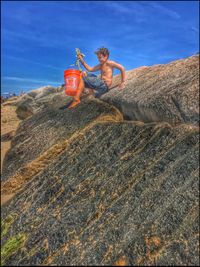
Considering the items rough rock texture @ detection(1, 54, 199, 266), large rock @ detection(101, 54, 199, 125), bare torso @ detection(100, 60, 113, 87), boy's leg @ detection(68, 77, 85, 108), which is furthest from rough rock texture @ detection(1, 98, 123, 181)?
bare torso @ detection(100, 60, 113, 87)

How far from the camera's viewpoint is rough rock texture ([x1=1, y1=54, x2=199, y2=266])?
1.96 meters

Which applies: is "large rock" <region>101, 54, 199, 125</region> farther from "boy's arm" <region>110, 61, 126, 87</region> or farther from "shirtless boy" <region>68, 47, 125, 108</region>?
"shirtless boy" <region>68, 47, 125, 108</region>

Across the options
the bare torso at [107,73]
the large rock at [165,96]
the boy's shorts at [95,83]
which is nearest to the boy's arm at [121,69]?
the bare torso at [107,73]

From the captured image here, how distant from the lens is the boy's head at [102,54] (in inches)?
181

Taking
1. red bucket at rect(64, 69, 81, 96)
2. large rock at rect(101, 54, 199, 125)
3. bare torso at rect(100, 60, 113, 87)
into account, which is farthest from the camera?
bare torso at rect(100, 60, 113, 87)

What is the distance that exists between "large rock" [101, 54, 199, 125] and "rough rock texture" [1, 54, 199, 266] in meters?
0.18

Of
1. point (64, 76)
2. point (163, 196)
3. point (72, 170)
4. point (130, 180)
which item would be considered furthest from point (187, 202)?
point (64, 76)

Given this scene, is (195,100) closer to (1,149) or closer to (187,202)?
(187,202)

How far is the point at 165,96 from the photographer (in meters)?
2.92

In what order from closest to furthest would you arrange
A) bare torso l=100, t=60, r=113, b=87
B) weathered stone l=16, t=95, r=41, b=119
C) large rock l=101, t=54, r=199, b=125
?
large rock l=101, t=54, r=199, b=125 < bare torso l=100, t=60, r=113, b=87 < weathered stone l=16, t=95, r=41, b=119

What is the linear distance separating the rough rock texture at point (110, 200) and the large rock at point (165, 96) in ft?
0.59

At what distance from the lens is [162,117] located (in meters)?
2.94

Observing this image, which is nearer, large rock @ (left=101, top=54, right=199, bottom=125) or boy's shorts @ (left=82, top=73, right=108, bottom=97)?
large rock @ (left=101, top=54, right=199, bottom=125)

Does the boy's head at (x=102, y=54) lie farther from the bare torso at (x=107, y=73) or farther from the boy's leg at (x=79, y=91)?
the boy's leg at (x=79, y=91)
